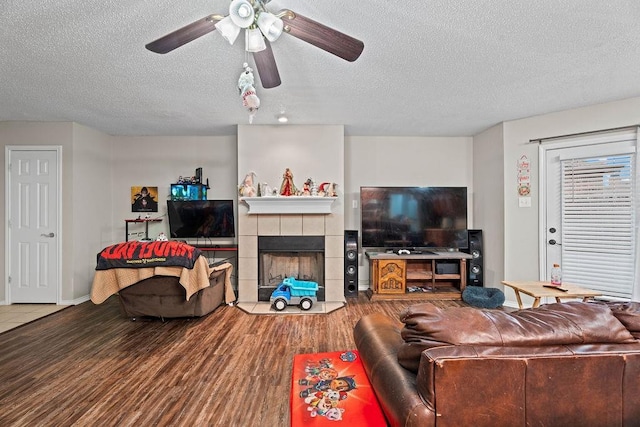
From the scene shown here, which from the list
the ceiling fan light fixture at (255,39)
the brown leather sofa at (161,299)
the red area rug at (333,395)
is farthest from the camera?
the brown leather sofa at (161,299)

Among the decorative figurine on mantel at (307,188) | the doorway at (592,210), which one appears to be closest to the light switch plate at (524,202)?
the doorway at (592,210)

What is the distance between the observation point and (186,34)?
1615 mm

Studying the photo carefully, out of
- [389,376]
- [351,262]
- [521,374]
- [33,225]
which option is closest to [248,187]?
[351,262]

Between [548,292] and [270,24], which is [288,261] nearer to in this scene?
[548,292]

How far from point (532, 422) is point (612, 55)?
9.59ft

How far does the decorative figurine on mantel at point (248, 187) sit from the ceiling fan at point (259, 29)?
2292 mm

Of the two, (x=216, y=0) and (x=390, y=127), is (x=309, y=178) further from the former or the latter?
(x=216, y=0)

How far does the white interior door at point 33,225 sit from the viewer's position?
3965 mm

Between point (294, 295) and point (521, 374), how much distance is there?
10.2 ft

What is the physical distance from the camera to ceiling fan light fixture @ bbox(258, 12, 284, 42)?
5.02ft

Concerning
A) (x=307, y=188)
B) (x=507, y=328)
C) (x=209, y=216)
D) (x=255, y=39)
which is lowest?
(x=507, y=328)

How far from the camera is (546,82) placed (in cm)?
281

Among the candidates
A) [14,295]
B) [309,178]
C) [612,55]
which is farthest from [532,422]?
[14,295]

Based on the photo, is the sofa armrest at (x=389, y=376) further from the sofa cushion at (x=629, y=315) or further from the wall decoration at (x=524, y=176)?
the wall decoration at (x=524, y=176)
